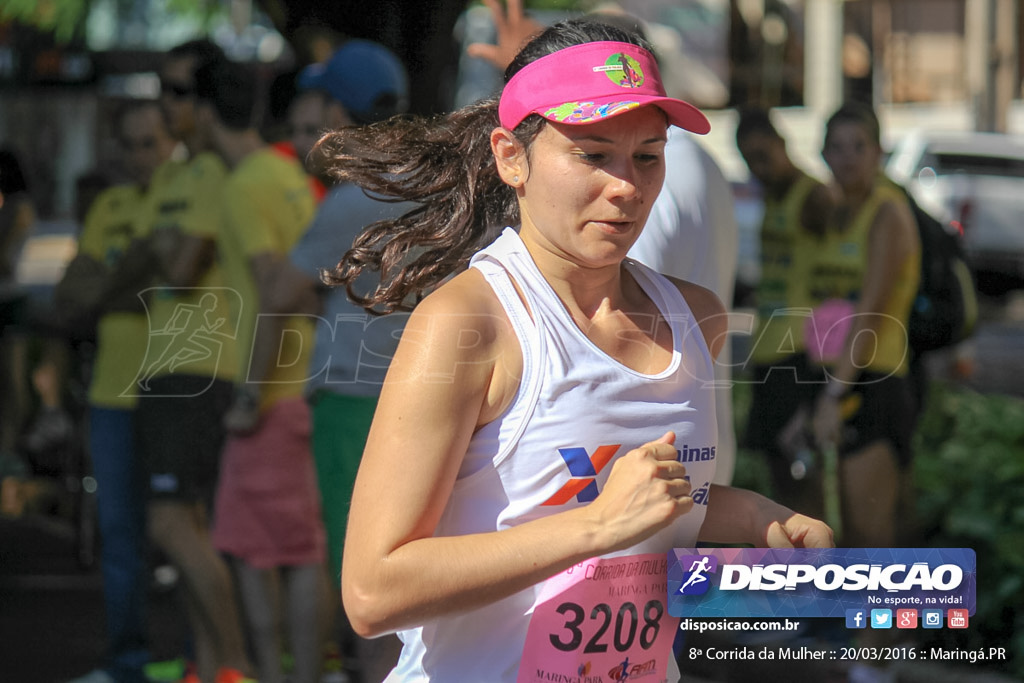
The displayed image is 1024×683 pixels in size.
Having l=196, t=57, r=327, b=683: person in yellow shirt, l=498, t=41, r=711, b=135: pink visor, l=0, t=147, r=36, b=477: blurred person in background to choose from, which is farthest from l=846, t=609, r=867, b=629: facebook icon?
l=0, t=147, r=36, b=477: blurred person in background

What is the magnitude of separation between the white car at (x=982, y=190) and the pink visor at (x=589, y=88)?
14.8 feet

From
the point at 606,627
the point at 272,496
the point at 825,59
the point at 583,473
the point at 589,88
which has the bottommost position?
the point at 272,496

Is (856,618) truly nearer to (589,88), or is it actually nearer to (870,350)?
(589,88)

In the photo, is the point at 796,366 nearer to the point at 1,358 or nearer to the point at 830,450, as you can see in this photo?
the point at 830,450

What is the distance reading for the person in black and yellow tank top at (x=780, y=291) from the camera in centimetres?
401

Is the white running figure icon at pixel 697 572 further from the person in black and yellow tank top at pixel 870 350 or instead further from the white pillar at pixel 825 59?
the white pillar at pixel 825 59

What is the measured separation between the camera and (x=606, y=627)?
1847mm

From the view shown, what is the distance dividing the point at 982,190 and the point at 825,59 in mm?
8903

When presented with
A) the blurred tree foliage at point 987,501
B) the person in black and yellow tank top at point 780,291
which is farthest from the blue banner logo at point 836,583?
the person in black and yellow tank top at point 780,291

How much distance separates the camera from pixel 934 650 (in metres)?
2.86

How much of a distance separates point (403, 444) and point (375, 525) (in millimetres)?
107

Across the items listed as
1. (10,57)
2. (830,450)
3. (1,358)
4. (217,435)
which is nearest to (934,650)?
(830,450)

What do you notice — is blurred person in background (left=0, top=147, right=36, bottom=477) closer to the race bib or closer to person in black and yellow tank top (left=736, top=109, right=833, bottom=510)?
person in black and yellow tank top (left=736, top=109, right=833, bottom=510)

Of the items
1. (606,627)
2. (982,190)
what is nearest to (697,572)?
(606,627)
